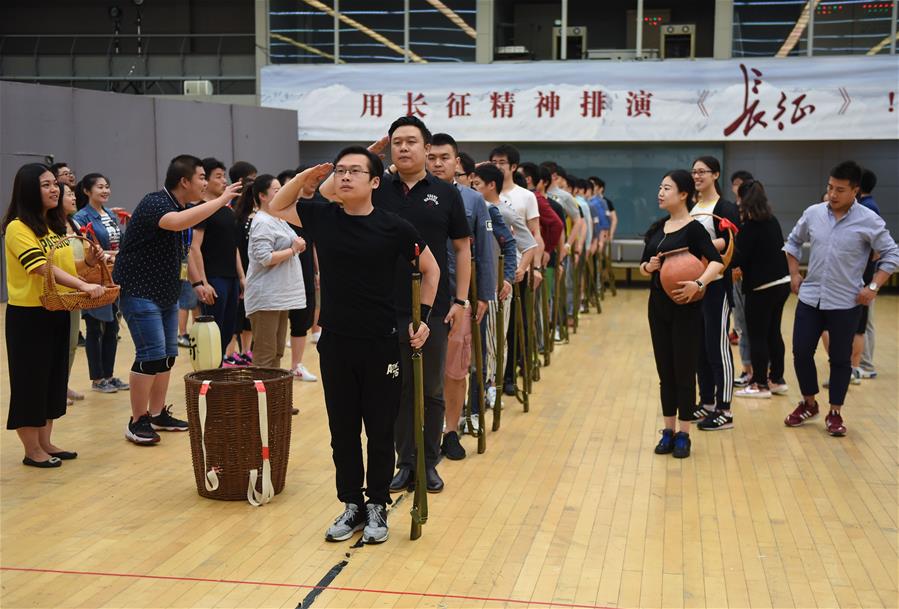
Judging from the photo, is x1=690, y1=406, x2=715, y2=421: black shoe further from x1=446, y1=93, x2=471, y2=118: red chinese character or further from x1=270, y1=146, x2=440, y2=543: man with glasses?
x1=446, y1=93, x2=471, y2=118: red chinese character

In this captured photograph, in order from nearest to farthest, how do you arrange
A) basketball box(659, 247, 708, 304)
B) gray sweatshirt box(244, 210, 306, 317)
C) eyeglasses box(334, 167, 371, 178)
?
eyeglasses box(334, 167, 371, 178), basketball box(659, 247, 708, 304), gray sweatshirt box(244, 210, 306, 317)

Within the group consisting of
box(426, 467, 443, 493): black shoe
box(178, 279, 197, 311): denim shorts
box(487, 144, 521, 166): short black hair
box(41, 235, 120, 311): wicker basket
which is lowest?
box(426, 467, 443, 493): black shoe

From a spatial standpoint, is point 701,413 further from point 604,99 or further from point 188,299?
point 604,99

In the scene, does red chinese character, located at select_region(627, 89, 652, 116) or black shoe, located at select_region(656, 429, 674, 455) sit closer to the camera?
black shoe, located at select_region(656, 429, 674, 455)

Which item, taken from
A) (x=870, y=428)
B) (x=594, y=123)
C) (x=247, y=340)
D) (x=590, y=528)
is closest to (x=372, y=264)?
(x=590, y=528)

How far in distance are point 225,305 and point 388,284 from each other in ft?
11.9

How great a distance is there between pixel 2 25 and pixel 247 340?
17.1 m

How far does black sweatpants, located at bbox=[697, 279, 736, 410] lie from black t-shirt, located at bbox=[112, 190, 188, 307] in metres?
3.34

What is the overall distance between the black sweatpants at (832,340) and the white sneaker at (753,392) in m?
1.09

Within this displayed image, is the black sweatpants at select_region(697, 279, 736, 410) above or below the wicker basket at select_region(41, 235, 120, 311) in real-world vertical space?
below

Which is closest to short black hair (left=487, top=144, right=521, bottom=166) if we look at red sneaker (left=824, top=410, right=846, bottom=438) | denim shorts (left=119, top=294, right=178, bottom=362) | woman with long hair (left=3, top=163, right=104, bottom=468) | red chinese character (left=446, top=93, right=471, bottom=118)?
denim shorts (left=119, top=294, right=178, bottom=362)

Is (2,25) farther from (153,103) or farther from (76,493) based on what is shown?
(76,493)

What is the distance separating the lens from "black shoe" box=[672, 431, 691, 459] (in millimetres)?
6152

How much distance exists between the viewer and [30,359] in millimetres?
5582
